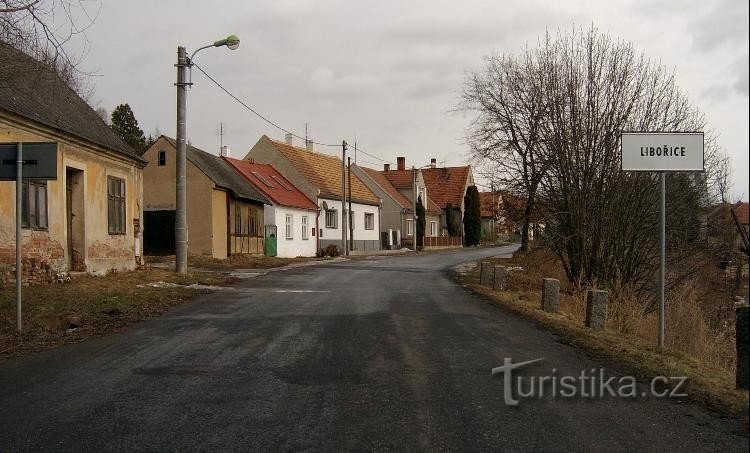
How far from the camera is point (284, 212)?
35656mm

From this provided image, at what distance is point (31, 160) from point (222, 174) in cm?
2088

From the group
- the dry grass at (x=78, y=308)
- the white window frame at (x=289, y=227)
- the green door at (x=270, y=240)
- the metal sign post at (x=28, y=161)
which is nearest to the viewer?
the dry grass at (x=78, y=308)

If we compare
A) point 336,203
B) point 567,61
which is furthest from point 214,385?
point 336,203

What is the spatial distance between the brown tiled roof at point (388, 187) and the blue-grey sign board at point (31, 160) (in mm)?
48332

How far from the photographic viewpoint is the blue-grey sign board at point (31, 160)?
31.4ft

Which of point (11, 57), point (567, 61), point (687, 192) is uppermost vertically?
point (567, 61)

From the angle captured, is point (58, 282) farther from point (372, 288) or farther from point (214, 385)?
point (214, 385)

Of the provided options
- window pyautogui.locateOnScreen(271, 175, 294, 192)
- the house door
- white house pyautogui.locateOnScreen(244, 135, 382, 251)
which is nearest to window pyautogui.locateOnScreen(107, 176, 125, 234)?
the house door

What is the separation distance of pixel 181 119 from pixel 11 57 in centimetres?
943

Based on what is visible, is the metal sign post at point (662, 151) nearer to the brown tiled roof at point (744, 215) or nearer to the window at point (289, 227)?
the brown tiled roof at point (744, 215)

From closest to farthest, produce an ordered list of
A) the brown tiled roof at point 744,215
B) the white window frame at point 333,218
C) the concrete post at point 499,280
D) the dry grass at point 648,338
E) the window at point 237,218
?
the brown tiled roof at point 744,215, the dry grass at point 648,338, the concrete post at point 499,280, the window at point 237,218, the white window frame at point 333,218

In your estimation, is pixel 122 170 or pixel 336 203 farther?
pixel 336 203

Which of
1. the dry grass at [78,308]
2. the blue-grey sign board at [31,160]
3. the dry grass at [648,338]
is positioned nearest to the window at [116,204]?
the dry grass at [78,308]

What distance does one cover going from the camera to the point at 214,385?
6176 mm
